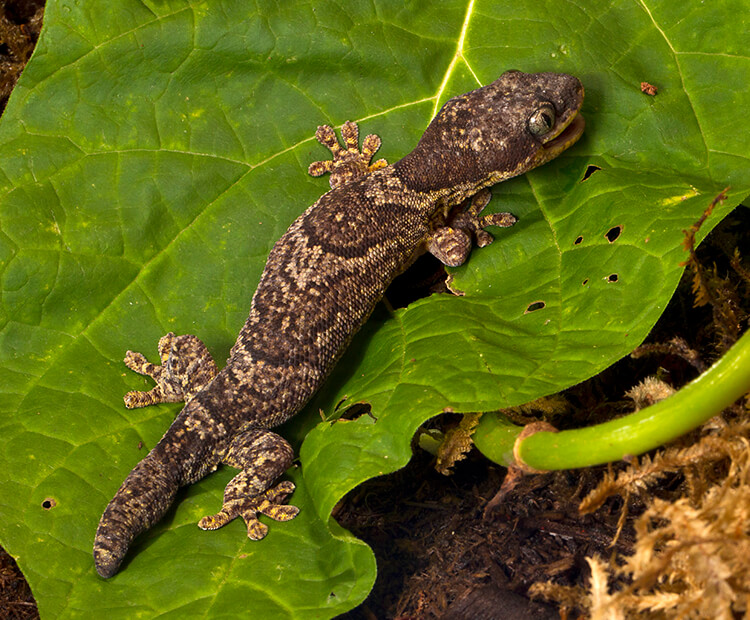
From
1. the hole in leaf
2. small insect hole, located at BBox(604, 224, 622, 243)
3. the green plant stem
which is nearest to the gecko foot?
the hole in leaf

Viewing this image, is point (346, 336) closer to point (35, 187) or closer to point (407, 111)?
point (407, 111)

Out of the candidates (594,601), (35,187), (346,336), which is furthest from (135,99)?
(594,601)

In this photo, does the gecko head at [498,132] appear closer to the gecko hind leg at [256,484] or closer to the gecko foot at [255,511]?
the gecko hind leg at [256,484]

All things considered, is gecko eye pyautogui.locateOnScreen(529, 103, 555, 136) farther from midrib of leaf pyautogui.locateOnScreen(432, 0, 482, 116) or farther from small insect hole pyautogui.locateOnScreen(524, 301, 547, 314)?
small insect hole pyautogui.locateOnScreen(524, 301, 547, 314)

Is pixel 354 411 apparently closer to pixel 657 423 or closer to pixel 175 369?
pixel 175 369

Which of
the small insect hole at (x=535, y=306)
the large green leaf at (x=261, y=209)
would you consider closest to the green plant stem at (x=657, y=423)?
the large green leaf at (x=261, y=209)

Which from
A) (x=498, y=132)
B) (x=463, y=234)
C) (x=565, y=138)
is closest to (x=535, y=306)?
→ (x=463, y=234)
